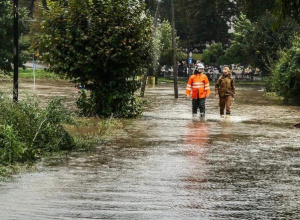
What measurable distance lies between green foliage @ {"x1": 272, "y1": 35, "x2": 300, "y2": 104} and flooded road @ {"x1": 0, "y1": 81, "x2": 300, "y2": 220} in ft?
53.8

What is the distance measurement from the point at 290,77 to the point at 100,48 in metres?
14.6

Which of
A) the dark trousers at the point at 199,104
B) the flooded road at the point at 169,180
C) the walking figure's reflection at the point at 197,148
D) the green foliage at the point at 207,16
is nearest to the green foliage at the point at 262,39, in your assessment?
the green foliage at the point at 207,16

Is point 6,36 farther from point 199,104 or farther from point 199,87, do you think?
point 199,87

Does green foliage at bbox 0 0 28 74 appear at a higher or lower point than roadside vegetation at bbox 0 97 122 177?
higher

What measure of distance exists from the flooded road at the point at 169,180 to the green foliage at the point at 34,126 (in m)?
0.61

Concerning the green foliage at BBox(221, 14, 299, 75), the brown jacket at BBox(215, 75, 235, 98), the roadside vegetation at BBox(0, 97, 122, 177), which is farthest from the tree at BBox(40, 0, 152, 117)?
the green foliage at BBox(221, 14, 299, 75)

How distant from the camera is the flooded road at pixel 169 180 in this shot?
10469 millimetres

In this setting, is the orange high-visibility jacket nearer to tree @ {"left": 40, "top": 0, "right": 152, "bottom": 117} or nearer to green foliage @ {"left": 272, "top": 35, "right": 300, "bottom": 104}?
tree @ {"left": 40, "top": 0, "right": 152, "bottom": 117}

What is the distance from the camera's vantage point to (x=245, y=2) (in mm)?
47562

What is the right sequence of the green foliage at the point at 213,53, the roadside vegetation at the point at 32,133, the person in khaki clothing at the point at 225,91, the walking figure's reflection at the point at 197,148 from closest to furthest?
1. the walking figure's reflection at the point at 197,148
2. the roadside vegetation at the point at 32,133
3. the person in khaki clothing at the point at 225,91
4. the green foliage at the point at 213,53

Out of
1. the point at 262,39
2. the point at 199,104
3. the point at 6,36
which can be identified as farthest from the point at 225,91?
the point at 6,36

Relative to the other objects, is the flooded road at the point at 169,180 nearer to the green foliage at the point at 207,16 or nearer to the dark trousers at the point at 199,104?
the dark trousers at the point at 199,104

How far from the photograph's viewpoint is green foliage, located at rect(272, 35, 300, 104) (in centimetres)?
3769

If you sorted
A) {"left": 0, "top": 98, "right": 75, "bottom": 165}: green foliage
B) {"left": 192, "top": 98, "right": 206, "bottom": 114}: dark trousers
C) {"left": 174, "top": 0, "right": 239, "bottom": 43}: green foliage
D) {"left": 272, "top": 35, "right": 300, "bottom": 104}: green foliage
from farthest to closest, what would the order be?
{"left": 174, "top": 0, "right": 239, "bottom": 43}: green foliage < {"left": 272, "top": 35, "right": 300, "bottom": 104}: green foliage < {"left": 192, "top": 98, "right": 206, "bottom": 114}: dark trousers < {"left": 0, "top": 98, "right": 75, "bottom": 165}: green foliage
